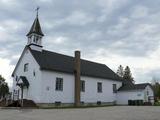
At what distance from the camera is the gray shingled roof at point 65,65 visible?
1268 inches

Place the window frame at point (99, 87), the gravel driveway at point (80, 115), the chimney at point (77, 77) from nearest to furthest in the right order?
the gravel driveway at point (80, 115) < the chimney at point (77, 77) < the window frame at point (99, 87)

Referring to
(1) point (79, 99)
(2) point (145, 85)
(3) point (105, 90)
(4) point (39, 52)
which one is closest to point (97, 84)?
(3) point (105, 90)

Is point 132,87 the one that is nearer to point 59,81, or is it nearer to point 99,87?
point 99,87

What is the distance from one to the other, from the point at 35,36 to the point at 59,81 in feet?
23.8

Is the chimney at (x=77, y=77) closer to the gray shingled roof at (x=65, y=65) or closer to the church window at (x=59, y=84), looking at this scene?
the gray shingled roof at (x=65, y=65)

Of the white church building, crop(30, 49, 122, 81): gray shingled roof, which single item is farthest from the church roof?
crop(30, 49, 122, 81): gray shingled roof

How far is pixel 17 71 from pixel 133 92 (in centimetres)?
1860

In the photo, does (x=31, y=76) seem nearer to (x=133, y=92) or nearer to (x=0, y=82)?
(x=133, y=92)

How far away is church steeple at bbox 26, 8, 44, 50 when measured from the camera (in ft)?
112

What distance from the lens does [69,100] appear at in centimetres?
3378

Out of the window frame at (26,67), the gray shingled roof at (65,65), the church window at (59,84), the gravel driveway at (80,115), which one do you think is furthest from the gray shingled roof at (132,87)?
the gravel driveway at (80,115)

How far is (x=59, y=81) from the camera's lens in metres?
32.9

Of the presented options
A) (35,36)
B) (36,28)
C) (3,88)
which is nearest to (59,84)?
(35,36)

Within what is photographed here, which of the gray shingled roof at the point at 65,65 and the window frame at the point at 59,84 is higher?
the gray shingled roof at the point at 65,65
